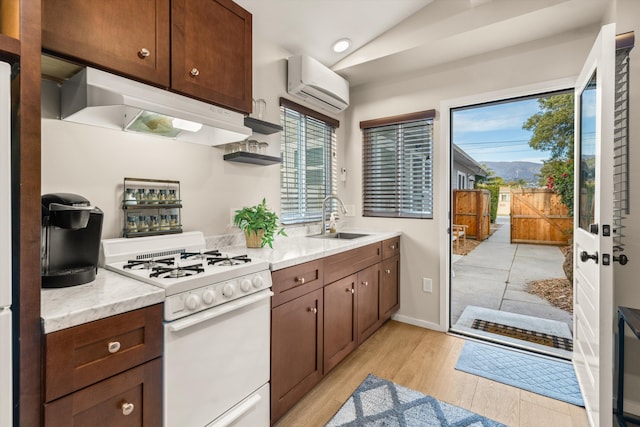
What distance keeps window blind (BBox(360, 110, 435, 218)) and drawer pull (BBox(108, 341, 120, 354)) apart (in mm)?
2657

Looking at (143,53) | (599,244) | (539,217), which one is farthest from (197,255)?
(539,217)

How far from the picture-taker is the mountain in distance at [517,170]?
4129mm

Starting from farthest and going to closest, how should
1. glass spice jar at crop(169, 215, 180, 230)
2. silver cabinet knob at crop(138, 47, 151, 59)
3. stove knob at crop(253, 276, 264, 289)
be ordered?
glass spice jar at crop(169, 215, 180, 230) → stove knob at crop(253, 276, 264, 289) → silver cabinet knob at crop(138, 47, 151, 59)

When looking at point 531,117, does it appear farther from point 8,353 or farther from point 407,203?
point 8,353

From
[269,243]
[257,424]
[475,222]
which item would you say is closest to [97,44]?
[269,243]

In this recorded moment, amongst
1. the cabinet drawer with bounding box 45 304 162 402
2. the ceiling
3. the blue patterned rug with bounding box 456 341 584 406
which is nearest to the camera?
the cabinet drawer with bounding box 45 304 162 402

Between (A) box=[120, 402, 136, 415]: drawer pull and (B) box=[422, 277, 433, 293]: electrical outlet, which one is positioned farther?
(B) box=[422, 277, 433, 293]: electrical outlet

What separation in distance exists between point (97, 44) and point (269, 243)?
1.33m

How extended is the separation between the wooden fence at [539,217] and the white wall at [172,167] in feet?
11.9

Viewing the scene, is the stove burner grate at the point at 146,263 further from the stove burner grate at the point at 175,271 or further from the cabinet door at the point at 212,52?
the cabinet door at the point at 212,52

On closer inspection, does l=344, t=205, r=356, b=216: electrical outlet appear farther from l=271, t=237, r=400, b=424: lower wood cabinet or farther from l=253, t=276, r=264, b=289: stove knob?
l=253, t=276, r=264, b=289: stove knob

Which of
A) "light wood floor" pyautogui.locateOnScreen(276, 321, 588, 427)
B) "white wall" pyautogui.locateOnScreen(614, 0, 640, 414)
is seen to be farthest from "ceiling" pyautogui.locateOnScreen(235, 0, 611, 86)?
"light wood floor" pyautogui.locateOnScreen(276, 321, 588, 427)

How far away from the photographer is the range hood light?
159 centimetres

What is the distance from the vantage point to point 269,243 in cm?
209
